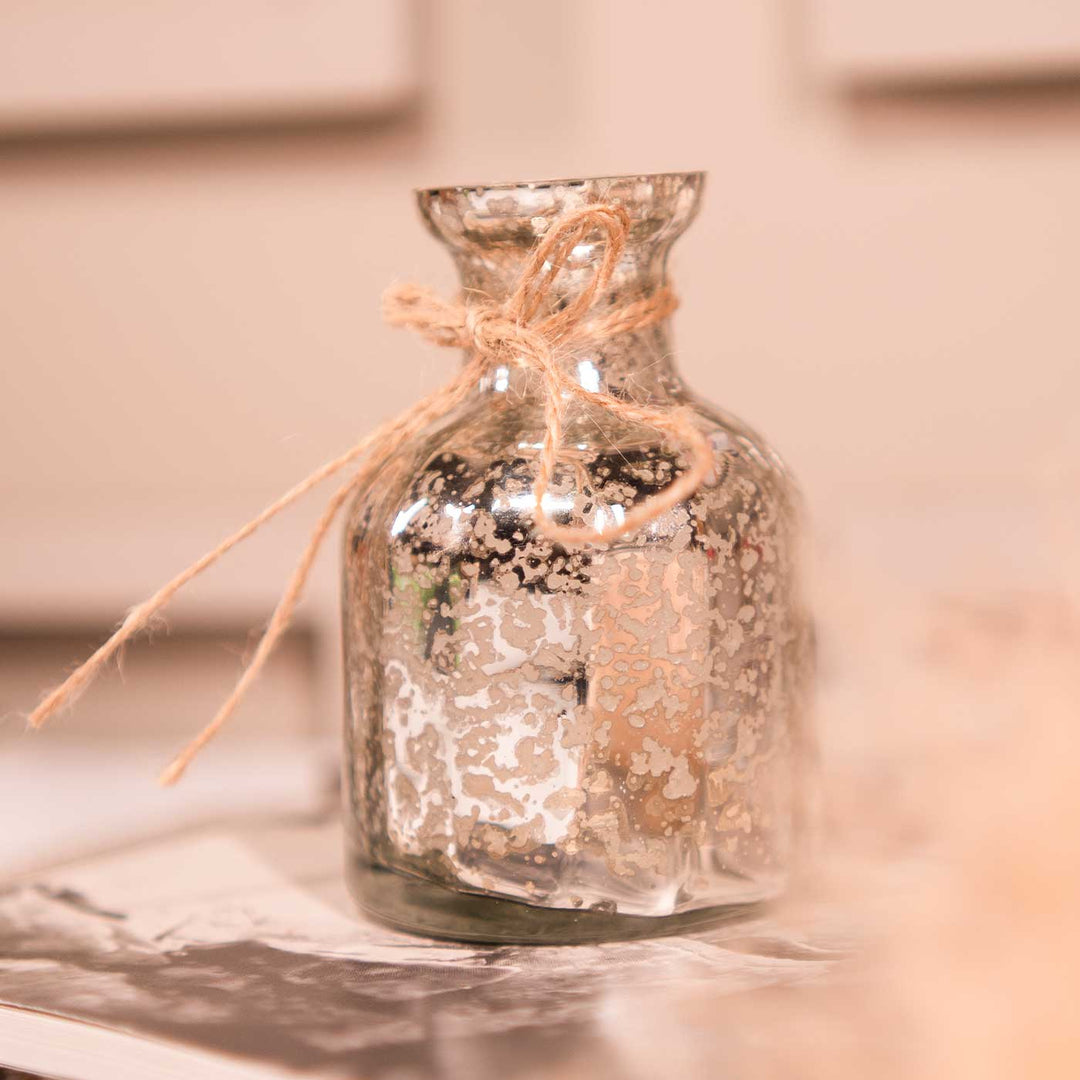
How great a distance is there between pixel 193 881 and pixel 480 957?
0.54ft

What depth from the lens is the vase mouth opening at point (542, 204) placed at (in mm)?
444

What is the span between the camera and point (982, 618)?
0.53 m

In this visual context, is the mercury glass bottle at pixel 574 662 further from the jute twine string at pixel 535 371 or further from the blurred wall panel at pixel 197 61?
the blurred wall panel at pixel 197 61

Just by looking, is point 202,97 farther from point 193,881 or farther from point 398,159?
point 193,881

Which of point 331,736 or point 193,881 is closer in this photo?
point 193,881

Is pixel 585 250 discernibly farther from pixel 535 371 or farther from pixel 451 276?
pixel 451 276

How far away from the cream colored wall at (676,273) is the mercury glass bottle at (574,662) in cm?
47

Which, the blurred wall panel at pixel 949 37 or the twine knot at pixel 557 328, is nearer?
the twine knot at pixel 557 328

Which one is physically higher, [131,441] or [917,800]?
[131,441]

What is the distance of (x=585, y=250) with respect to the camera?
1.51 ft

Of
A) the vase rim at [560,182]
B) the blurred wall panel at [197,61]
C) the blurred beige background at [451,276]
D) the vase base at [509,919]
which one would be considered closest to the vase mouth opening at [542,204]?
the vase rim at [560,182]

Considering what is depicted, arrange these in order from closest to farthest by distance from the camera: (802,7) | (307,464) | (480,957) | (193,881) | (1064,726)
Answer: (1064,726), (480,957), (193,881), (802,7), (307,464)

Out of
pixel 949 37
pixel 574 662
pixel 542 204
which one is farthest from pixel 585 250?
pixel 949 37

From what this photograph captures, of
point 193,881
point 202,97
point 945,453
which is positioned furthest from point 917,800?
point 202,97
